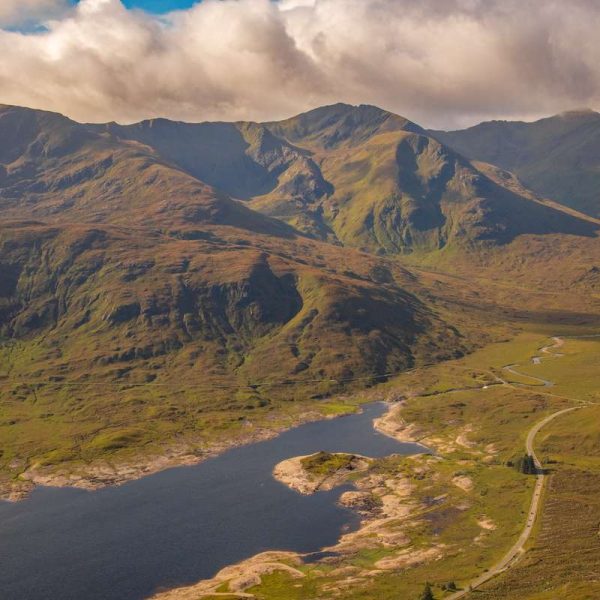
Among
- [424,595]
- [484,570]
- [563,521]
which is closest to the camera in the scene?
[424,595]

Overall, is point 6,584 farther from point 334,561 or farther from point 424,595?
point 424,595

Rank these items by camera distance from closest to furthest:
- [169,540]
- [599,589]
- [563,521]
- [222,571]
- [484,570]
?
[599,589] → [484,570] → [222,571] → [563,521] → [169,540]

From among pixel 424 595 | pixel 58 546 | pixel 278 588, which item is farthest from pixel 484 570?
pixel 58 546

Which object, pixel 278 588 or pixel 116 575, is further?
pixel 116 575

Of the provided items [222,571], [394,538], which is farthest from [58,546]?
[394,538]

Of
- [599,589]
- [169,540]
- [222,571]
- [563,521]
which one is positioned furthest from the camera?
[169,540]

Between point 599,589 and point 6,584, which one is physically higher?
point 599,589

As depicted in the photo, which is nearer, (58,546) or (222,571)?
(222,571)

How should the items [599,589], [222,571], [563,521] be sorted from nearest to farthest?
1. [599,589]
2. [222,571]
3. [563,521]

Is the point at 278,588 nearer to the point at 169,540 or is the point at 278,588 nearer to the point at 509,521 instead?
the point at 169,540
